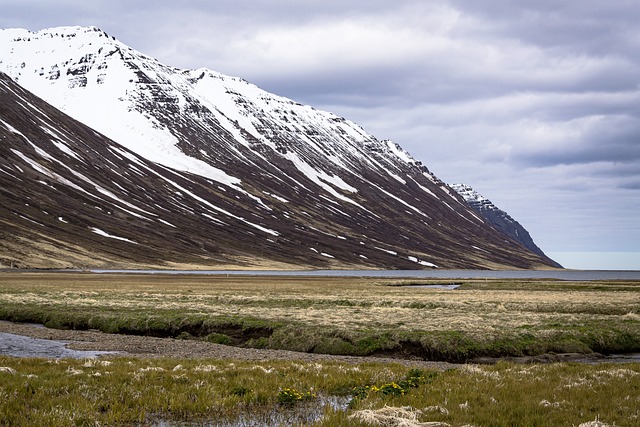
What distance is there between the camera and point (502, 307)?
55.7 metres

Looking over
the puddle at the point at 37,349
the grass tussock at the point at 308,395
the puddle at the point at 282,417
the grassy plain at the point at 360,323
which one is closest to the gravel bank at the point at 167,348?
the puddle at the point at 37,349

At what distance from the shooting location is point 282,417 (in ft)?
53.2

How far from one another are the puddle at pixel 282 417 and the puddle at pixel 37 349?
647 inches

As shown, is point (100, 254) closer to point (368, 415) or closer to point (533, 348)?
point (533, 348)

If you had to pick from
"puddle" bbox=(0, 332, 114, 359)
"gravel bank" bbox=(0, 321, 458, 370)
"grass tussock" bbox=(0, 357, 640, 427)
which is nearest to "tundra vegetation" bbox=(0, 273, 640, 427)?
"grass tussock" bbox=(0, 357, 640, 427)

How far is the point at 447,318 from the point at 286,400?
2976cm

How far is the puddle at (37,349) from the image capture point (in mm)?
30297

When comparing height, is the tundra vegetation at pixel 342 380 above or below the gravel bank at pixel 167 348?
above

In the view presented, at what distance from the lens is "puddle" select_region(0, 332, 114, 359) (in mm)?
30297

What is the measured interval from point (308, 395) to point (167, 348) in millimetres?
18461

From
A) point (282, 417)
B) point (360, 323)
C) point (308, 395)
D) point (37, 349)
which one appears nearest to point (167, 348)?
point (37, 349)

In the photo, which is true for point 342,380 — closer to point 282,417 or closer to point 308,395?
point 308,395

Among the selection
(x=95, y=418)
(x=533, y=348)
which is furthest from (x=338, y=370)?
(x=533, y=348)

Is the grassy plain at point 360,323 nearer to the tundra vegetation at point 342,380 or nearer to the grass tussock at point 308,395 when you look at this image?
the tundra vegetation at point 342,380
